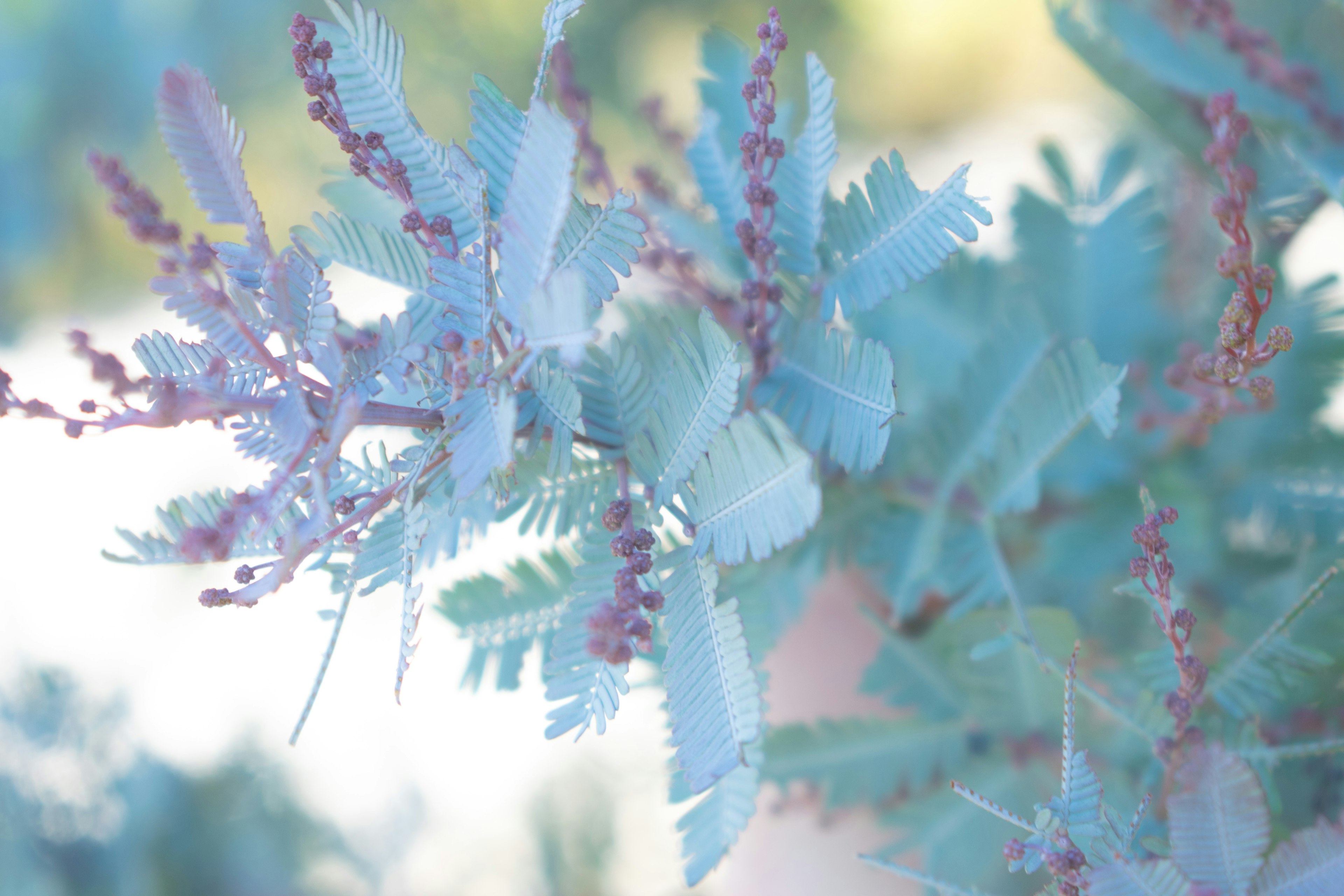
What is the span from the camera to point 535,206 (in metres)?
0.18

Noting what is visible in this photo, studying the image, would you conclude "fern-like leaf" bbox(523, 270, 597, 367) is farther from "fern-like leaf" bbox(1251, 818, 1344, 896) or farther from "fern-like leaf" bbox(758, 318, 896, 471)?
"fern-like leaf" bbox(1251, 818, 1344, 896)

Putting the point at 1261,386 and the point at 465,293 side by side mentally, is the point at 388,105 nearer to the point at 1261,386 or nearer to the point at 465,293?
the point at 465,293

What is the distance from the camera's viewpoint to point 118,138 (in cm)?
100

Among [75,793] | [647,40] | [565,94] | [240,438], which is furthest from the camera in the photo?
[647,40]

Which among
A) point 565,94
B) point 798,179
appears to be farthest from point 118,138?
point 798,179

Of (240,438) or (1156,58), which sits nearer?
(240,438)

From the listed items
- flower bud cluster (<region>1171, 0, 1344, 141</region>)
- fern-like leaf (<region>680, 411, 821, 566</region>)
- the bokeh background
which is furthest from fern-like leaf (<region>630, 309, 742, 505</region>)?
flower bud cluster (<region>1171, 0, 1344, 141</region>)

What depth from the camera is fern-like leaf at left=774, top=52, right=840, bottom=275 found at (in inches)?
9.1

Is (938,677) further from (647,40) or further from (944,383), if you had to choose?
(647,40)

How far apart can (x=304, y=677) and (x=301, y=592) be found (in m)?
0.08

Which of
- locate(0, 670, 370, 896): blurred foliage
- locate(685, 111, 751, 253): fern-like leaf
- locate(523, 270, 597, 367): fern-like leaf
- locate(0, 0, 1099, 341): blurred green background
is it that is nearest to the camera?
locate(523, 270, 597, 367): fern-like leaf

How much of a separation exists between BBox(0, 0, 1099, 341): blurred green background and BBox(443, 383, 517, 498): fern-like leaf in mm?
637

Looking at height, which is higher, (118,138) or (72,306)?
(118,138)

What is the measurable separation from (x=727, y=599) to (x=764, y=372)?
74 millimetres
